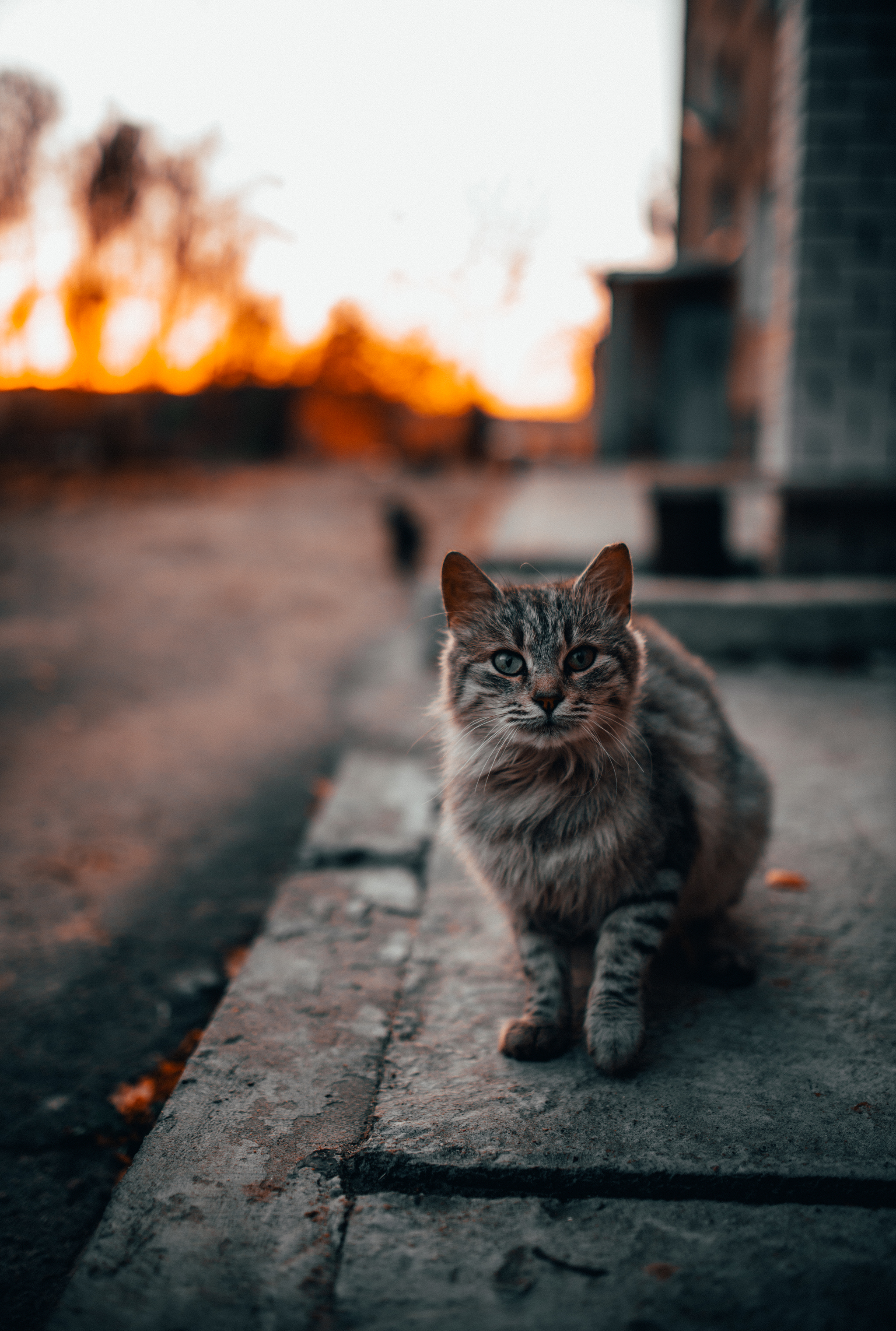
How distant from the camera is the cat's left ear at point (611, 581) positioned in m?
1.86

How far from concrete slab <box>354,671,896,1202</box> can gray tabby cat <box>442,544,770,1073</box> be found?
0.10 m

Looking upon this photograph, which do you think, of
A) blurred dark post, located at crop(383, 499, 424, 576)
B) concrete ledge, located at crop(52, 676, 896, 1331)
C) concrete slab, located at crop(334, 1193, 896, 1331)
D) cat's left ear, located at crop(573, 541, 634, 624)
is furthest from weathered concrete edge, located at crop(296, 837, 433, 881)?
blurred dark post, located at crop(383, 499, 424, 576)

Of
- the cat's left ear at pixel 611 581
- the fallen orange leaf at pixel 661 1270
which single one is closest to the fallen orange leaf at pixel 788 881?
the cat's left ear at pixel 611 581

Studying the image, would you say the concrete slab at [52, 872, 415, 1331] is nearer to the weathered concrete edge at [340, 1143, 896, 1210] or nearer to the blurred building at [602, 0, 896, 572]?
the weathered concrete edge at [340, 1143, 896, 1210]

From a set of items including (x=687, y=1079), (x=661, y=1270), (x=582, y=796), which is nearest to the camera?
(x=661, y=1270)

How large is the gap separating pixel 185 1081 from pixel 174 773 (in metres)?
2.39

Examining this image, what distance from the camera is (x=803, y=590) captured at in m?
4.64

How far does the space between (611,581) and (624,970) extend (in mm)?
825

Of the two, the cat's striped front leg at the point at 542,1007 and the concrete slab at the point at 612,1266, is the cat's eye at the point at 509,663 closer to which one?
the cat's striped front leg at the point at 542,1007

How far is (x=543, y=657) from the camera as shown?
1.76m

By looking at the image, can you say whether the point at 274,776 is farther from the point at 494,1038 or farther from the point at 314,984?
the point at 494,1038

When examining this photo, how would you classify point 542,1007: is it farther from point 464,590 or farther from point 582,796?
point 464,590

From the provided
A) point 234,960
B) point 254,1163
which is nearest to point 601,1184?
point 254,1163

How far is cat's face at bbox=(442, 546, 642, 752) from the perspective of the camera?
1718 mm
